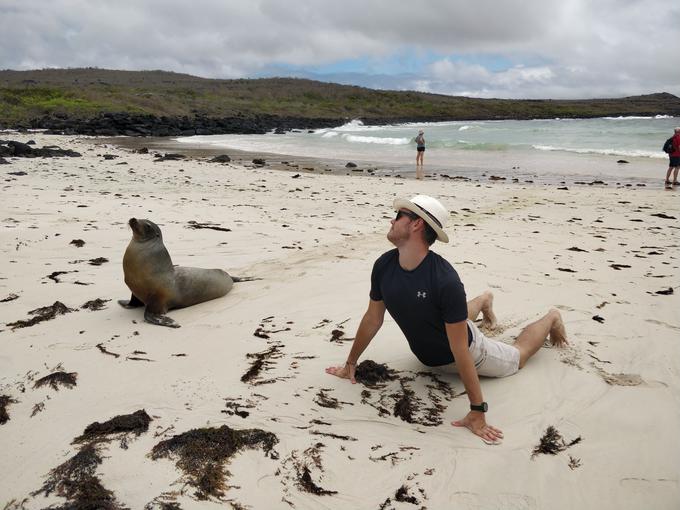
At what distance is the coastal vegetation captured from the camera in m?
46.9

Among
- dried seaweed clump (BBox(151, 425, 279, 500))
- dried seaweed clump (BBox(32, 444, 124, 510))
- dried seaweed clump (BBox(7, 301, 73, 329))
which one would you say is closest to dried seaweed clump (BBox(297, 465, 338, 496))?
dried seaweed clump (BBox(151, 425, 279, 500))

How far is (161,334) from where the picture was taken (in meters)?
4.18

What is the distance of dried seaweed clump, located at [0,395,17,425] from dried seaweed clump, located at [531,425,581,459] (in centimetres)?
284

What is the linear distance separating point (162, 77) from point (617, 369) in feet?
410

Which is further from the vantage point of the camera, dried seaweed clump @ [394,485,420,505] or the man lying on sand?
the man lying on sand

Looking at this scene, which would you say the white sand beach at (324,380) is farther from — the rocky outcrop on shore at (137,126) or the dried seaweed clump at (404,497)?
the rocky outcrop on shore at (137,126)

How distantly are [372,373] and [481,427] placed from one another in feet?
2.81

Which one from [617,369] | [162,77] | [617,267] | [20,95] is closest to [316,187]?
[617,267]

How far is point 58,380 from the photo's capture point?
3332 mm

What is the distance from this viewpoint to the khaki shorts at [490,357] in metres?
3.21

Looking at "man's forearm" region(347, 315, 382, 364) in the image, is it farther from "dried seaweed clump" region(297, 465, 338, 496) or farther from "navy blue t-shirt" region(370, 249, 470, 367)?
"dried seaweed clump" region(297, 465, 338, 496)

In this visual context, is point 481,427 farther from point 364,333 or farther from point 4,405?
point 4,405

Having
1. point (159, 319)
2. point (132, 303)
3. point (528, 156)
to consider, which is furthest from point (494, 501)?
point (528, 156)

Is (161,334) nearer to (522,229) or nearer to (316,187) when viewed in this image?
(522,229)
